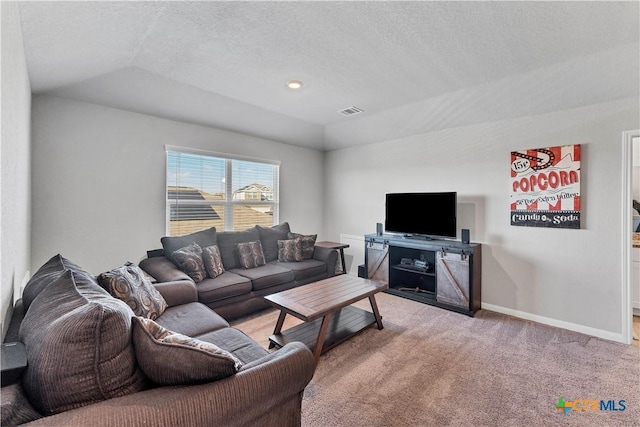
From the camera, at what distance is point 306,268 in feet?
12.9

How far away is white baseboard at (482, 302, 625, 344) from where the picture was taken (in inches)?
112

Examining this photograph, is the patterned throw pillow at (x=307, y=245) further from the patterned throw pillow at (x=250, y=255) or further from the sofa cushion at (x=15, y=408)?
the sofa cushion at (x=15, y=408)

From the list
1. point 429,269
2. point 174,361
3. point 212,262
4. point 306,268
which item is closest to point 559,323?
point 429,269

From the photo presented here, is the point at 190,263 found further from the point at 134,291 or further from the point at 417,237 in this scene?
the point at 417,237

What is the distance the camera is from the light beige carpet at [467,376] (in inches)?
72.0

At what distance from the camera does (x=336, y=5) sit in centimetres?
182

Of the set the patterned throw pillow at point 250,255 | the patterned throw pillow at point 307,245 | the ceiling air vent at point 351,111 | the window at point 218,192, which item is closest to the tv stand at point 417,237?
the patterned throw pillow at point 307,245

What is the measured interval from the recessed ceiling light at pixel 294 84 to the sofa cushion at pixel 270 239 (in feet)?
7.10

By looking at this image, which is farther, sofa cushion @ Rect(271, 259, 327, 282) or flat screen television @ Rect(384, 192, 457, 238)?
sofa cushion @ Rect(271, 259, 327, 282)

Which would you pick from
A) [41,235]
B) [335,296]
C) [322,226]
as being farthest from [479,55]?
[41,235]

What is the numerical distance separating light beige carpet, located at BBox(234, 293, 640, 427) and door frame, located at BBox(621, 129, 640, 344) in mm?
241

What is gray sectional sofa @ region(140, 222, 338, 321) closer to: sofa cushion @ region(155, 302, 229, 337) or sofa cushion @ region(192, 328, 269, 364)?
sofa cushion @ region(155, 302, 229, 337)

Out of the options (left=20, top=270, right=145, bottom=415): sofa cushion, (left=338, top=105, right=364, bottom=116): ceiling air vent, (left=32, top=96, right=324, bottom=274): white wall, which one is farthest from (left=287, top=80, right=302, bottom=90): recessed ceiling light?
(left=20, top=270, right=145, bottom=415): sofa cushion

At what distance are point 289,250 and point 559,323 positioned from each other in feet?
10.9
